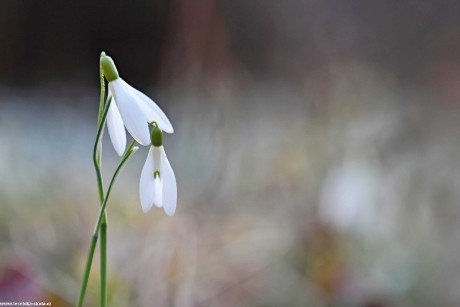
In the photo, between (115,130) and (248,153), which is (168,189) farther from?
(248,153)

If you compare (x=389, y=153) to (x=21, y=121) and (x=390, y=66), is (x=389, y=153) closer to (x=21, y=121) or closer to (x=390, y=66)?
(x=390, y=66)

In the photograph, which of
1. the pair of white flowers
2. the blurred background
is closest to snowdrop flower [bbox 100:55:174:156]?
the pair of white flowers

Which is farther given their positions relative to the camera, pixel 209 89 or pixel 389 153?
pixel 209 89

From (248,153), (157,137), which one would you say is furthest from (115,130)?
(248,153)

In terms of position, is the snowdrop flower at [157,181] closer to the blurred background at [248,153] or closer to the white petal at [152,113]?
the white petal at [152,113]

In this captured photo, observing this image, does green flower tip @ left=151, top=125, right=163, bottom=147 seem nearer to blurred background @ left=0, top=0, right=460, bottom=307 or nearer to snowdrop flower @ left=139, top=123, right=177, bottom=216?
snowdrop flower @ left=139, top=123, right=177, bottom=216

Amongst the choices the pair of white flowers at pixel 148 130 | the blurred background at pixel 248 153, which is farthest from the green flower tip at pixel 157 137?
the blurred background at pixel 248 153

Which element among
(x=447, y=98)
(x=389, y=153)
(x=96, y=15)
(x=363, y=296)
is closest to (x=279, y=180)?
(x=389, y=153)
